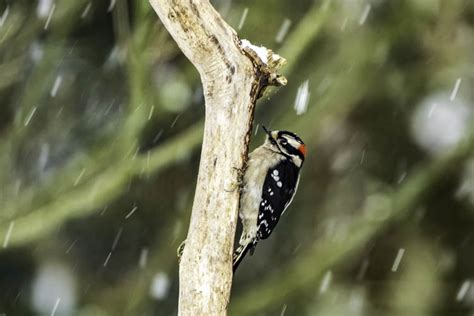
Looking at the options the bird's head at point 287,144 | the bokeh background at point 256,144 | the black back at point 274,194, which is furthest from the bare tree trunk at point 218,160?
the bokeh background at point 256,144

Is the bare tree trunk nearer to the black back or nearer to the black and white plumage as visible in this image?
the black and white plumage

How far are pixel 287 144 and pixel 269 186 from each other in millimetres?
291

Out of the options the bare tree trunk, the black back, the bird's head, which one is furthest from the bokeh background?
the bare tree trunk

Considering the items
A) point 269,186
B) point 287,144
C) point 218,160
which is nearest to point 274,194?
point 269,186

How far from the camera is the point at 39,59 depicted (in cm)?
607

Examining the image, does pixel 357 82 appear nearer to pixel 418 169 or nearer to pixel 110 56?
pixel 418 169

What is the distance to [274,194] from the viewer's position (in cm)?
476

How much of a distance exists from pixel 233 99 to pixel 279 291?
236 centimetres

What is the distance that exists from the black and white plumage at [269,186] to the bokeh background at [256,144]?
0.95m

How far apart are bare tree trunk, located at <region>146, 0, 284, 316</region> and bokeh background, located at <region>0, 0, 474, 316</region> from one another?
163cm

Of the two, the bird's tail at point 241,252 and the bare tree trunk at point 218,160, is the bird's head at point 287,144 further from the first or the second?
the bare tree trunk at point 218,160

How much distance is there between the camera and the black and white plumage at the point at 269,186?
4641mm

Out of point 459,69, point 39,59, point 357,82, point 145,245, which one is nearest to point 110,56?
point 39,59

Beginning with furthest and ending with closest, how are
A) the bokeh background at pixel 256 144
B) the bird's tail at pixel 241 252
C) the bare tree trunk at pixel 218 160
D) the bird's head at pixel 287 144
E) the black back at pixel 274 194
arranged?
the bokeh background at pixel 256 144 < the bird's head at pixel 287 144 < the black back at pixel 274 194 < the bird's tail at pixel 241 252 < the bare tree trunk at pixel 218 160
